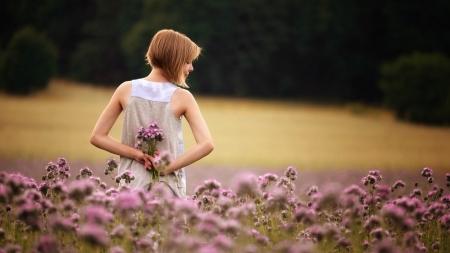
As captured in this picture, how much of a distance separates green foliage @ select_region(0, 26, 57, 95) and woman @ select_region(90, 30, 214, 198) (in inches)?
1610

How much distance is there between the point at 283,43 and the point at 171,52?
155 ft

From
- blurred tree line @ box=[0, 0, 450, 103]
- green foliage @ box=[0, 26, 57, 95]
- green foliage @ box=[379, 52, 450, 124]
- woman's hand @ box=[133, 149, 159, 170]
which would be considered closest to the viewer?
woman's hand @ box=[133, 149, 159, 170]

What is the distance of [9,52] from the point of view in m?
43.5

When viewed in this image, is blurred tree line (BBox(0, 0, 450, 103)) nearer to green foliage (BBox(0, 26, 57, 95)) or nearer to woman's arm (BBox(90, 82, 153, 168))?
green foliage (BBox(0, 26, 57, 95))

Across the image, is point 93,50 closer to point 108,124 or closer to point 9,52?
point 9,52

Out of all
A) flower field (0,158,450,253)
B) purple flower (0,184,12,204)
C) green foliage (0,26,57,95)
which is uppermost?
green foliage (0,26,57,95)

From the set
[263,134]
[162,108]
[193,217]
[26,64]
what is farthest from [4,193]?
[26,64]

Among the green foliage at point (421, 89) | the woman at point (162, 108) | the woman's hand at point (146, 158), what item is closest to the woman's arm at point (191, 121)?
the woman at point (162, 108)

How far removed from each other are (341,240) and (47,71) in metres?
43.2

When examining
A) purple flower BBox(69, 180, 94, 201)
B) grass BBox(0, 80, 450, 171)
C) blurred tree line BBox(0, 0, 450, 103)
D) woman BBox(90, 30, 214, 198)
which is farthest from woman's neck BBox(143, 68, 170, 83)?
blurred tree line BBox(0, 0, 450, 103)

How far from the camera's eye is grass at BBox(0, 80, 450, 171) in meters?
17.4

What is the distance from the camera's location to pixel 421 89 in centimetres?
3288

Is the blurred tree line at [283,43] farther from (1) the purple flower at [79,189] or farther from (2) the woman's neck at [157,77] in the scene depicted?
(1) the purple flower at [79,189]

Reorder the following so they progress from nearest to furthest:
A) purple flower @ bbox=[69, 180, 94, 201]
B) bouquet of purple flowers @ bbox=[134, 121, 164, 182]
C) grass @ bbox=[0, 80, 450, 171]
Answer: purple flower @ bbox=[69, 180, 94, 201]
bouquet of purple flowers @ bbox=[134, 121, 164, 182]
grass @ bbox=[0, 80, 450, 171]
